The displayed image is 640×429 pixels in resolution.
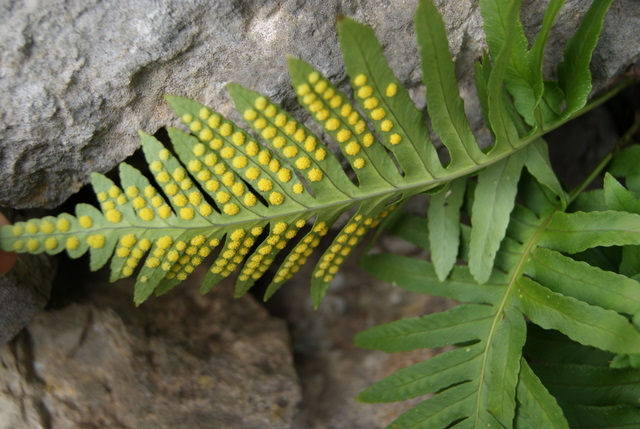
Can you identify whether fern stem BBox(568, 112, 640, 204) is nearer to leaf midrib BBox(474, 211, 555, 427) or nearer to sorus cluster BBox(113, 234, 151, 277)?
leaf midrib BBox(474, 211, 555, 427)

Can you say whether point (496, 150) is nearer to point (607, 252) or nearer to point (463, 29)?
point (463, 29)

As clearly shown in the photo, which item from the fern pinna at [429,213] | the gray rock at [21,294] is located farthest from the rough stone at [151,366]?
the fern pinna at [429,213]

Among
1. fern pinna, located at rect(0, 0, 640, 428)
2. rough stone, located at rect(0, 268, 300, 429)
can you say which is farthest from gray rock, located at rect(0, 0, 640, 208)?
rough stone, located at rect(0, 268, 300, 429)

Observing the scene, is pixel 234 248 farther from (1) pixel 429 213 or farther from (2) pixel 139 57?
(1) pixel 429 213

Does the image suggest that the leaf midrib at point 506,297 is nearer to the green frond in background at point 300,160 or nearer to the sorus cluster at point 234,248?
the green frond in background at point 300,160

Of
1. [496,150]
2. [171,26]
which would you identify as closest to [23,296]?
[171,26]
